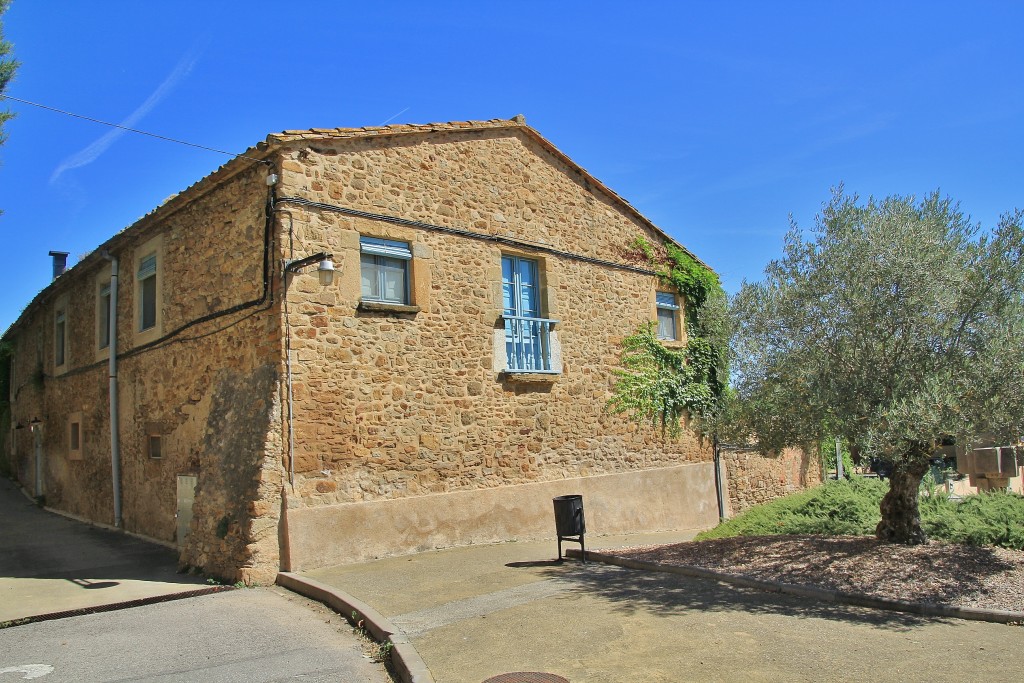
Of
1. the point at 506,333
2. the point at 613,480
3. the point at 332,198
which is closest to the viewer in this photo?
the point at 332,198

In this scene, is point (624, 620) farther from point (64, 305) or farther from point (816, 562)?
point (64, 305)

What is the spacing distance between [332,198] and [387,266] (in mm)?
1277

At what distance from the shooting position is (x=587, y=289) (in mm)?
13898

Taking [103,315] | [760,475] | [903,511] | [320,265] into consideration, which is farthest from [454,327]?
[760,475]

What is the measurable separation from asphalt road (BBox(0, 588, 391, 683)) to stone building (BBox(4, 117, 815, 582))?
139 cm

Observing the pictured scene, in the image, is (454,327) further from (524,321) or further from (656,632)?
(656,632)

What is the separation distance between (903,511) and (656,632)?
4081 mm

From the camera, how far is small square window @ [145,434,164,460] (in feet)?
39.5

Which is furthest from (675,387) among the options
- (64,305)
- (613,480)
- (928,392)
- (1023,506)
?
(64,305)

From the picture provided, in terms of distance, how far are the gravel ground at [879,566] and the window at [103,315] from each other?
1034cm

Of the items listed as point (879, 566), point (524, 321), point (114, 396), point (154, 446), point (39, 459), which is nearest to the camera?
point (879, 566)

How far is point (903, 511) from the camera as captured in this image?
862 centimetres

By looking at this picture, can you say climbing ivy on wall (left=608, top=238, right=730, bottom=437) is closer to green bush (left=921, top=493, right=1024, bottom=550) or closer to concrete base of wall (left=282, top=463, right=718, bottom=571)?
concrete base of wall (left=282, top=463, right=718, bottom=571)

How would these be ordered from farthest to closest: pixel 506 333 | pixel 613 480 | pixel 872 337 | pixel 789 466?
pixel 789 466, pixel 613 480, pixel 506 333, pixel 872 337
